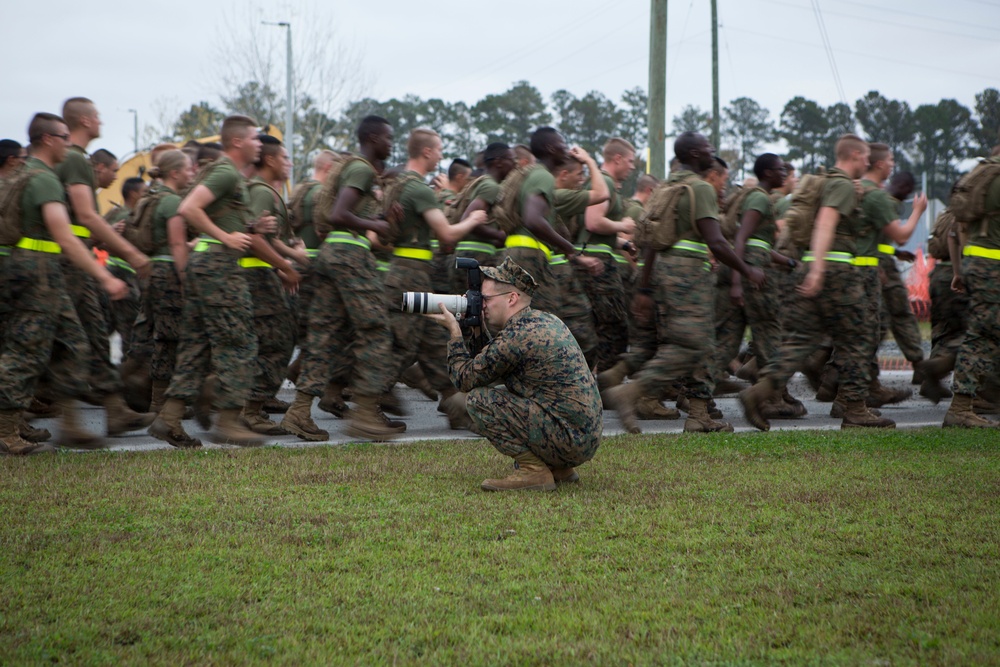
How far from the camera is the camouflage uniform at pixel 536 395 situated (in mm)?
6051

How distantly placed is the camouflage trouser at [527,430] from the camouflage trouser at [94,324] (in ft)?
10.2

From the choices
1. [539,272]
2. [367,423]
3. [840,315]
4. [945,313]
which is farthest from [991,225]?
[367,423]

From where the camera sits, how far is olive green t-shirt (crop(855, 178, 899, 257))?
29.0ft

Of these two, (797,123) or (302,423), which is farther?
(797,123)

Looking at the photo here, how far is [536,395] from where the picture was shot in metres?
6.13

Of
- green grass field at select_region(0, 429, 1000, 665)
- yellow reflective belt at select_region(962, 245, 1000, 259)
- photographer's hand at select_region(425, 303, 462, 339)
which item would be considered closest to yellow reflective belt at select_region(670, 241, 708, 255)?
green grass field at select_region(0, 429, 1000, 665)

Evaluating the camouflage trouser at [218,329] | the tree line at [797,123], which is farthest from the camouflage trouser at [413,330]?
the tree line at [797,123]

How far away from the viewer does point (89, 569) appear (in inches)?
176

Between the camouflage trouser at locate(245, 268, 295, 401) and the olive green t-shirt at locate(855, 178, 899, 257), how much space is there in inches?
185

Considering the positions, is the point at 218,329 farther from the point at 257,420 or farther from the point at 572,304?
the point at 572,304

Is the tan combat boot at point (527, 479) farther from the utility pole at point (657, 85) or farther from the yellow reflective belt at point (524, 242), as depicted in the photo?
the utility pole at point (657, 85)

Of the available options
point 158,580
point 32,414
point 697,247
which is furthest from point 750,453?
point 32,414

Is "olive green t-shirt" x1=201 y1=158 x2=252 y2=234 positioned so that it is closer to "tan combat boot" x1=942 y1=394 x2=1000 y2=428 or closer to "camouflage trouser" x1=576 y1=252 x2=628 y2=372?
"camouflage trouser" x1=576 y1=252 x2=628 y2=372

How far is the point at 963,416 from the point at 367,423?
15.7 ft
